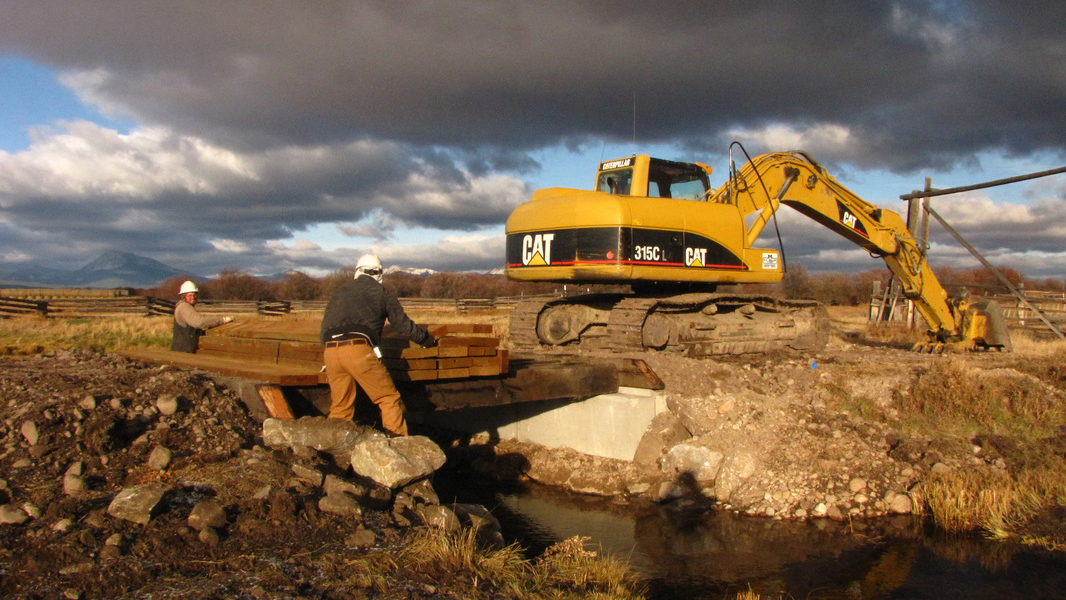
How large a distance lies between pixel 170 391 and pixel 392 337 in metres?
2.18

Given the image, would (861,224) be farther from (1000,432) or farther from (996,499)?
(996,499)

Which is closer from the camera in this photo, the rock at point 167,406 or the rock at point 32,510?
the rock at point 32,510

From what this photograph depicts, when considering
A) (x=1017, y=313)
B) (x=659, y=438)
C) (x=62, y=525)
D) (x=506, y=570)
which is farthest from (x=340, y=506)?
(x=1017, y=313)

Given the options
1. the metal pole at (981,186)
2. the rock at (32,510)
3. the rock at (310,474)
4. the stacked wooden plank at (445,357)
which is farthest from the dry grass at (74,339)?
the metal pole at (981,186)

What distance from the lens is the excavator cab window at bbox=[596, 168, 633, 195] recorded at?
11.3m

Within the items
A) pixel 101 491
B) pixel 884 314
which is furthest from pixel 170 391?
pixel 884 314

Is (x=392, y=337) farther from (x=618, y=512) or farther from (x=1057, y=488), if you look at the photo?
(x=1057, y=488)

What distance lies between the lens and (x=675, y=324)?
11164 millimetres

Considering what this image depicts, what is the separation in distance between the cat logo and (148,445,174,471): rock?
642 cm

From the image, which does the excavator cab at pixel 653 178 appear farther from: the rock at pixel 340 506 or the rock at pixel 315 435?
the rock at pixel 340 506

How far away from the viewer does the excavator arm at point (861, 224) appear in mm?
12406

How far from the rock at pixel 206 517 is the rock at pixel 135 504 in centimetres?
22

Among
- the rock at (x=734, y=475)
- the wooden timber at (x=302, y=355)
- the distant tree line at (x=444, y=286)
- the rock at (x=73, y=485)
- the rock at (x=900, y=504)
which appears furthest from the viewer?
the distant tree line at (x=444, y=286)

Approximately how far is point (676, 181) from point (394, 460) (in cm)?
741
